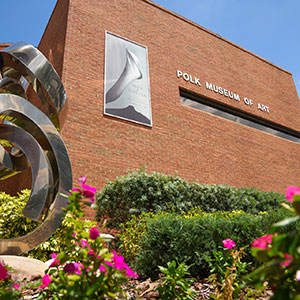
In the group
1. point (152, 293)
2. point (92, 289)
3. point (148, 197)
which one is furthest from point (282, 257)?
point (148, 197)

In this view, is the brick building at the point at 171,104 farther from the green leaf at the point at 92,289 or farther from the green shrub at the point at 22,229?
the green leaf at the point at 92,289

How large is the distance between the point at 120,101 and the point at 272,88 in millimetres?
11077

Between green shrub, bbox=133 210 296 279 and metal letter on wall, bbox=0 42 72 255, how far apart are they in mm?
1325

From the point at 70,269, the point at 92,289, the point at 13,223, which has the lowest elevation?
the point at 92,289

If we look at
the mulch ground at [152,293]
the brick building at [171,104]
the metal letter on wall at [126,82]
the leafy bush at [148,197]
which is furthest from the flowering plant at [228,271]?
the metal letter on wall at [126,82]

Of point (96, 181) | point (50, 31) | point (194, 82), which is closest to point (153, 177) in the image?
point (96, 181)

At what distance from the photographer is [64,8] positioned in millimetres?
10383

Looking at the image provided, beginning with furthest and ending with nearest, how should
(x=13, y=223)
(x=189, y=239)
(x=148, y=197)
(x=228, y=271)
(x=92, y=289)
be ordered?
1. (x=148, y=197)
2. (x=13, y=223)
3. (x=189, y=239)
4. (x=228, y=271)
5. (x=92, y=289)

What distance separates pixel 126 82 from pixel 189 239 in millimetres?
7305

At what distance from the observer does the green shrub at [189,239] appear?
11.9ft

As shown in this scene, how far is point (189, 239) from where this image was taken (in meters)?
3.66

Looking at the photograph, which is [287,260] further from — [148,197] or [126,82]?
[126,82]

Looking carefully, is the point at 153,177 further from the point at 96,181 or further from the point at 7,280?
the point at 7,280

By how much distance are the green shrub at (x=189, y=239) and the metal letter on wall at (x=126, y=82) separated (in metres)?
6.00
